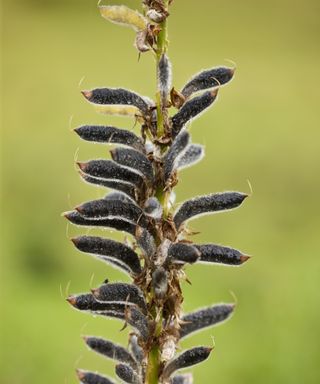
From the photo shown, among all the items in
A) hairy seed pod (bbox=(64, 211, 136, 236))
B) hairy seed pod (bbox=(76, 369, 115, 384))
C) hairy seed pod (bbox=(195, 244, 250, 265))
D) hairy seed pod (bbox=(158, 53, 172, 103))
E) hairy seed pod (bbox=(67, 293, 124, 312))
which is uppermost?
hairy seed pod (bbox=(158, 53, 172, 103))

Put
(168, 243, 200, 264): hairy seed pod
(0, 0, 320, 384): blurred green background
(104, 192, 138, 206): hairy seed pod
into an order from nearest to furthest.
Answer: (168, 243, 200, 264): hairy seed pod
(104, 192, 138, 206): hairy seed pod
(0, 0, 320, 384): blurred green background

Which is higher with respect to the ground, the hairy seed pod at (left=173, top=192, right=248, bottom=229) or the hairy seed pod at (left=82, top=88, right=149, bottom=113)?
the hairy seed pod at (left=82, top=88, right=149, bottom=113)

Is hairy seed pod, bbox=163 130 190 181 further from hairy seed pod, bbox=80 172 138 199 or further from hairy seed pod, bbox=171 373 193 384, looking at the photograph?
hairy seed pod, bbox=171 373 193 384

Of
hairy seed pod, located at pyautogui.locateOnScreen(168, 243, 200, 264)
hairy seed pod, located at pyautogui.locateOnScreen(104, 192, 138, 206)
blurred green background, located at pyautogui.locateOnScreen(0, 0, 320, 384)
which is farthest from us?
blurred green background, located at pyautogui.locateOnScreen(0, 0, 320, 384)

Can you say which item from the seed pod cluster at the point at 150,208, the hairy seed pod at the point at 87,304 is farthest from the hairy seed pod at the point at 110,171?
the hairy seed pod at the point at 87,304

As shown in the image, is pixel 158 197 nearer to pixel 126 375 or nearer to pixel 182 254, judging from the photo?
pixel 182 254

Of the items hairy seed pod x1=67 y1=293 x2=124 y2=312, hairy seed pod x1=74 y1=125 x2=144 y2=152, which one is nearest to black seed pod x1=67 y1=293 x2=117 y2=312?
hairy seed pod x1=67 y1=293 x2=124 y2=312

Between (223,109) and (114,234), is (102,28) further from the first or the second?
(114,234)
